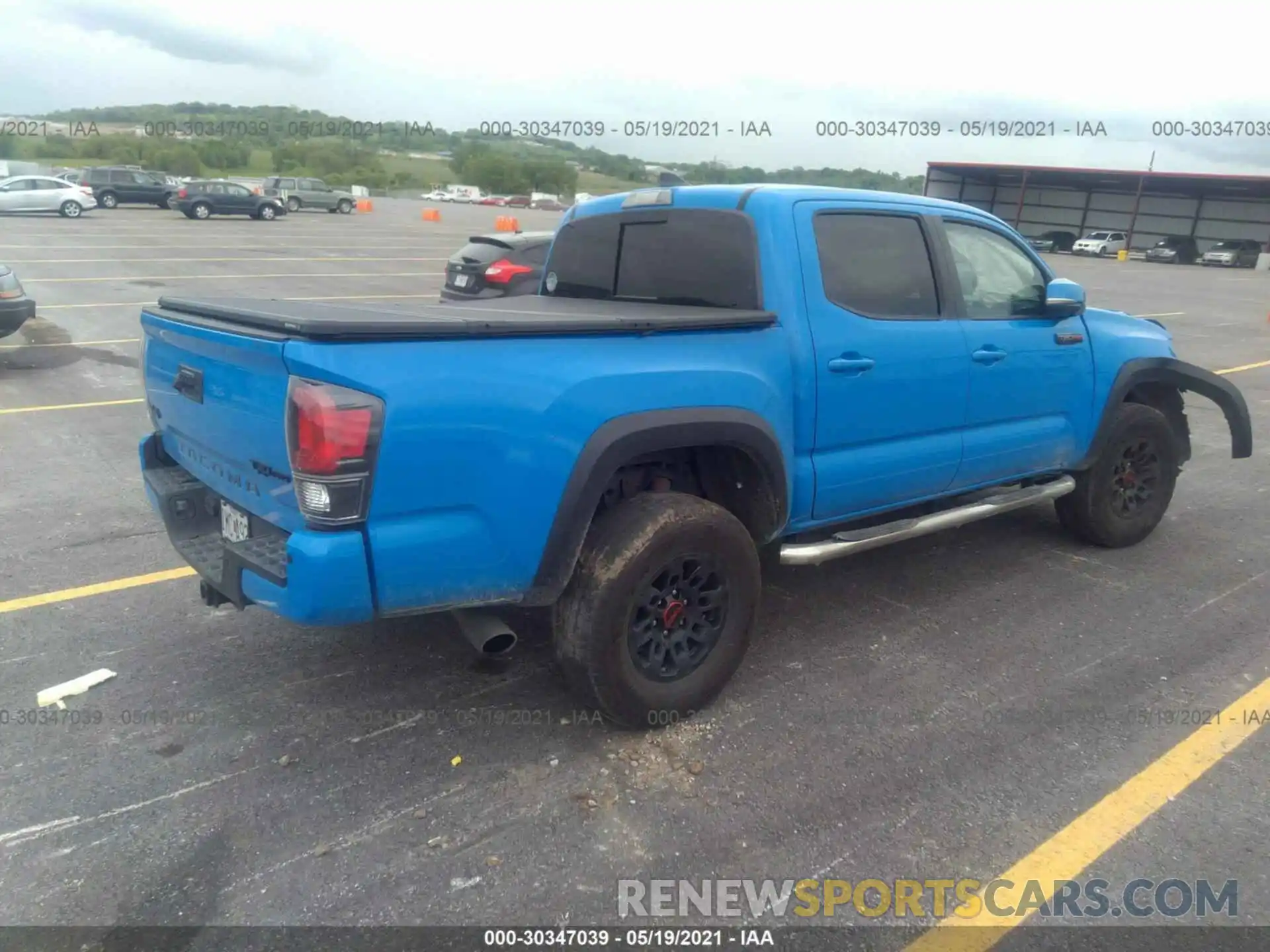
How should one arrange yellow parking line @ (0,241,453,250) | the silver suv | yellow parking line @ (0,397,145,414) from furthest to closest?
the silver suv, yellow parking line @ (0,241,453,250), yellow parking line @ (0,397,145,414)

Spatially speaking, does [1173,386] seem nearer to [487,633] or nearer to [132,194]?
[487,633]

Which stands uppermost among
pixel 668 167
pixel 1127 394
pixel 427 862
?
pixel 668 167

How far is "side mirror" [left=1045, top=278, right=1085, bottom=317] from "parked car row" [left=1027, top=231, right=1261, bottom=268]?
4303cm

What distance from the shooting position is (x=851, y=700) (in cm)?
360

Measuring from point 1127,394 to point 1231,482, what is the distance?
239 centimetres

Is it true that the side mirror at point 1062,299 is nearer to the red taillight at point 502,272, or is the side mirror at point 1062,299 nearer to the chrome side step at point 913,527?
the chrome side step at point 913,527

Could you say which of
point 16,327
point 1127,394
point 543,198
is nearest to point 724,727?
point 1127,394

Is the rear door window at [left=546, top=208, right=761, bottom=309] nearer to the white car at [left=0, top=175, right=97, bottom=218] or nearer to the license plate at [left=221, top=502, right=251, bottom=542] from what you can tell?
the license plate at [left=221, top=502, right=251, bottom=542]

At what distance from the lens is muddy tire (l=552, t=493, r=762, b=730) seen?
3.08 metres

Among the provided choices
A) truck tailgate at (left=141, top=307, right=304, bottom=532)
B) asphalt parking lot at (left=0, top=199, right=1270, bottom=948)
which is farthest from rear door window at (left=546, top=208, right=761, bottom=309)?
truck tailgate at (left=141, top=307, right=304, bottom=532)

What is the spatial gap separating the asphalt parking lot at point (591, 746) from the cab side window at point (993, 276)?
143 centimetres

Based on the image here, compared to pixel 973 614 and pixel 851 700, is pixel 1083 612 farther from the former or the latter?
pixel 851 700

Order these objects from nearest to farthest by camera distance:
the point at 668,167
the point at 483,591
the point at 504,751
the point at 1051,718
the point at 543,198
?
1. the point at 483,591
2. the point at 504,751
3. the point at 1051,718
4. the point at 668,167
5. the point at 543,198

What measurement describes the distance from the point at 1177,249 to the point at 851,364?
164ft
